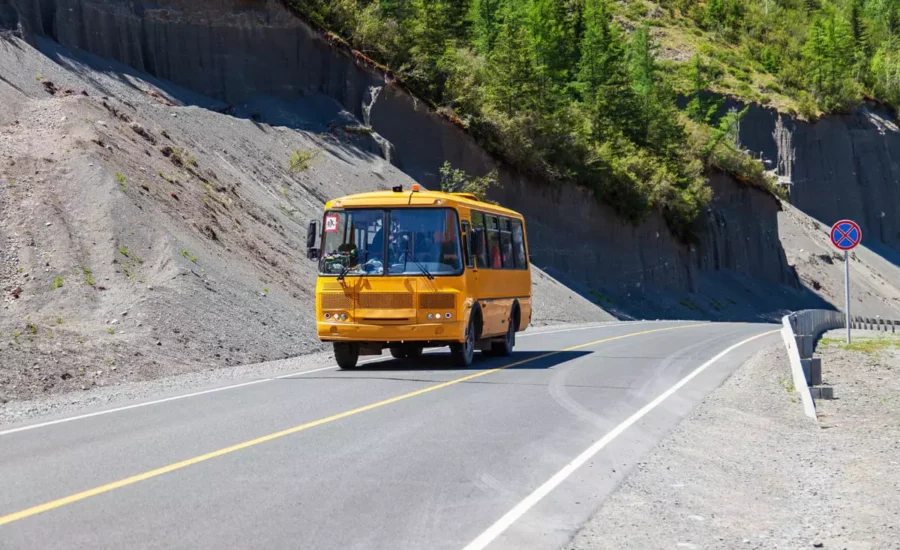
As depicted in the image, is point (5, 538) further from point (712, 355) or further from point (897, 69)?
point (897, 69)

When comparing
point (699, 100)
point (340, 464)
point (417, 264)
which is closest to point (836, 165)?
point (699, 100)

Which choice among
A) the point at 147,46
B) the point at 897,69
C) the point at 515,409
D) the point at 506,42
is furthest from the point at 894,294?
the point at 515,409

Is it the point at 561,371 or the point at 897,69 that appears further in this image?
the point at 897,69

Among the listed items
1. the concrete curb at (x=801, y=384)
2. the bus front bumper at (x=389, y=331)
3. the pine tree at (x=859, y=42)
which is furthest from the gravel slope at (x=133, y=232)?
the pine tree at (x=859, y=42)

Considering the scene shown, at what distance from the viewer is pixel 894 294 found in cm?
8862

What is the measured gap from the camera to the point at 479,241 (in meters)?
20.4

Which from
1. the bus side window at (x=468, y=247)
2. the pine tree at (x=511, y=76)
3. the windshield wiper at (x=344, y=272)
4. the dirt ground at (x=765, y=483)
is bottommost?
the dirt ground at (x=765, y=483)

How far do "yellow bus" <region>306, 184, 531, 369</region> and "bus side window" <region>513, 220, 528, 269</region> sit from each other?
14.0 feet

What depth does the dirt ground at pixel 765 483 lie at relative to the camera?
7.63m

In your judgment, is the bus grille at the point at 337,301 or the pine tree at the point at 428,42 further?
the pine tree at the point at 428,42

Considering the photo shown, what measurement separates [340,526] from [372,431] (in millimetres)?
4368

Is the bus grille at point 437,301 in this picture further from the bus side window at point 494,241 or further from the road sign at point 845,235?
the road sign at point 845,235

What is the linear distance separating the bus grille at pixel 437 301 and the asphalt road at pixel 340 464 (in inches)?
66.7

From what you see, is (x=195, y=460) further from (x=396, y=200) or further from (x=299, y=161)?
(x=299, y=161)
